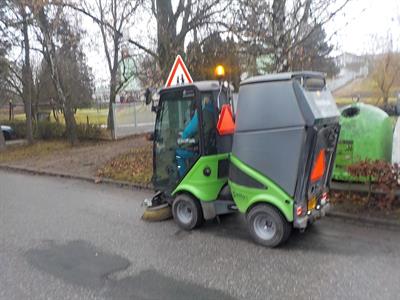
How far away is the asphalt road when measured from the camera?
371cm

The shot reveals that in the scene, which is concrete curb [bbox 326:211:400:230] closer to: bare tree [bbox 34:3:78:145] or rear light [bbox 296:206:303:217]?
rear light [bbox 296:206:303:217]

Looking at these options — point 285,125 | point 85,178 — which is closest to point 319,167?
point 285,125

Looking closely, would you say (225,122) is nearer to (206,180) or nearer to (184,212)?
(206,180)

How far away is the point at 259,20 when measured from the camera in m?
8.38

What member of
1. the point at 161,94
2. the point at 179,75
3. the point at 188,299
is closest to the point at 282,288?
the point at 188,299

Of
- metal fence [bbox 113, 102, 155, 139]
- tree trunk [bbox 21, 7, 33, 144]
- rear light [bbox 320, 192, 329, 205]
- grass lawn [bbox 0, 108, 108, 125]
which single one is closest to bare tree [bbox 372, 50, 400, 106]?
metal fence [bbox 113, 102, 155, 139]

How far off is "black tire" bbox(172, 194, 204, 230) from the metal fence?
12155mm

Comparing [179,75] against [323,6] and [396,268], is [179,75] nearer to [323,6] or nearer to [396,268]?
[323,6]

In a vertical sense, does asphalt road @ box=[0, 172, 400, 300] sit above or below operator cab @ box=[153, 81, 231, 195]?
below

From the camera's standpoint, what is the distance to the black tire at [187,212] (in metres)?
5.31

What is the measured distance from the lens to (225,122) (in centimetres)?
505

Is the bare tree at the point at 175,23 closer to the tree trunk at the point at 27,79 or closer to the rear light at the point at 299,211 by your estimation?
the rear light at the point at 299,211

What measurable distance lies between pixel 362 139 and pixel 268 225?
257 centimetres

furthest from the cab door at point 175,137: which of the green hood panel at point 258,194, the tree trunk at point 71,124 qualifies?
the tree trunk at point 71,124
